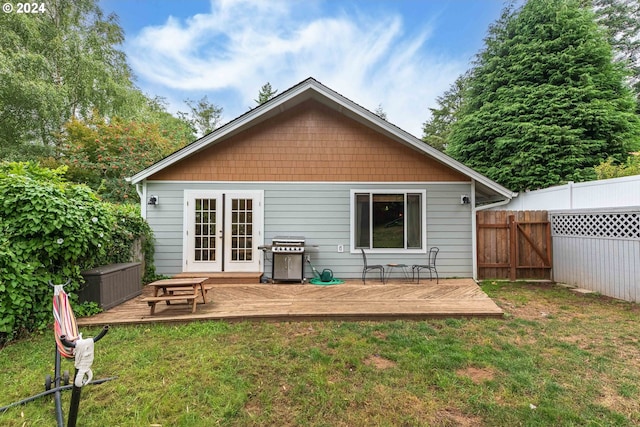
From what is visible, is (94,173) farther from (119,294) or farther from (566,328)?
(566,328)

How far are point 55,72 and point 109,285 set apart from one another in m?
12.6

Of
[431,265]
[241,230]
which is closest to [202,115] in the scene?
[241,230]

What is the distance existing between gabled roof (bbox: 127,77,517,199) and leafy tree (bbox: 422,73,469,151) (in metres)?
17.5

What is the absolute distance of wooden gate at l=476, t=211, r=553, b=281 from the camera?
6.49m

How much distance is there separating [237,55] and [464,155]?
1177cm

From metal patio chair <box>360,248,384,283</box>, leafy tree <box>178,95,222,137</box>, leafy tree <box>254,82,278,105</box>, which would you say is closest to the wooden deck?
metal patio chair <box>360,248,384,283</box>

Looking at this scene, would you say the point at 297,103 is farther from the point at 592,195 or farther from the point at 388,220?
the point at 592,195

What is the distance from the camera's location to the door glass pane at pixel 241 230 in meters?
6.50

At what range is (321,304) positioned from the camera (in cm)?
459

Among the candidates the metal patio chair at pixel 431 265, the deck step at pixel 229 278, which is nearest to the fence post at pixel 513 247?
the metal patio chair at pixel 431 265

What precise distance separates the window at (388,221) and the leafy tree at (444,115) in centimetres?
1769

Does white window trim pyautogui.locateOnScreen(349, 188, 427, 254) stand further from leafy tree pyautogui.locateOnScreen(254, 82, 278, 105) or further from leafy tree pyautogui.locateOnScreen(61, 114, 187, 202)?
leafy tree pyautogui.locateOnScreen(254, 82, 278, 105)

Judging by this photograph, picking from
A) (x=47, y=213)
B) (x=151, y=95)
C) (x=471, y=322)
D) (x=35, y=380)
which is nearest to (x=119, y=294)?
(x=47, y=213)

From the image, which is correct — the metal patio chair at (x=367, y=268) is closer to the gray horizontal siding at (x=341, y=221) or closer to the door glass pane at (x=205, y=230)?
the gray horizontal siding at (x=341, y=221)
